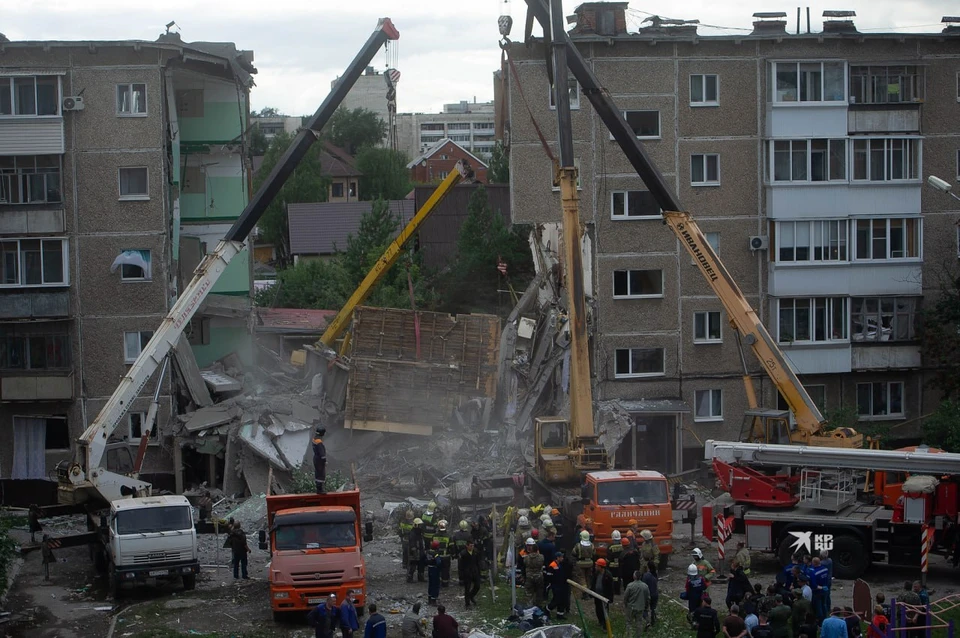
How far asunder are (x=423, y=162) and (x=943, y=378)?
285ft

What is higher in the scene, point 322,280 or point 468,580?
point 322,280

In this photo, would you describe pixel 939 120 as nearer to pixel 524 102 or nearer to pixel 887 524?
pixel 524 102

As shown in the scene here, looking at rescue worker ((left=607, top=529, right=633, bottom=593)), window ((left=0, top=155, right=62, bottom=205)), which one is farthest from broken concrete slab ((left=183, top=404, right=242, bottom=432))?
rescue worker ((left=607, top=529, right=633, bottom=593))

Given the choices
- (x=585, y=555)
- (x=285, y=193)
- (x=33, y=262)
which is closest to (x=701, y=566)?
(x=585, y=555)

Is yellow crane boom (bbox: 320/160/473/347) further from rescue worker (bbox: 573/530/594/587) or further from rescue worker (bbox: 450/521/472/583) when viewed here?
rescue worker (bbox: 573/530/594/587)

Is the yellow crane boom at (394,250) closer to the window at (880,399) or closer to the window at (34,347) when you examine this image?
the window at (34,347)

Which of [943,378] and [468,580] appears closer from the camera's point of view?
[468,580]

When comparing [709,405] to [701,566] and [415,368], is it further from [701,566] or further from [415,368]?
[701,566]

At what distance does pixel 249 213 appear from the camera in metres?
29.8

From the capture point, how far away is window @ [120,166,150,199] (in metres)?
35.6

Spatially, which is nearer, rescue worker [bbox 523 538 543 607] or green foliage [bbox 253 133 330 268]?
rescue worker [bbox 523 538 543 607]

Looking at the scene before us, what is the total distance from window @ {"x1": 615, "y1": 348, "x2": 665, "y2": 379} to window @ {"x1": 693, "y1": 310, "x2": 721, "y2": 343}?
1348mm

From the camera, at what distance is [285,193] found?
88625 mm

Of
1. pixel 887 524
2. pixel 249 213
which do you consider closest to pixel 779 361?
pixel 887 524
